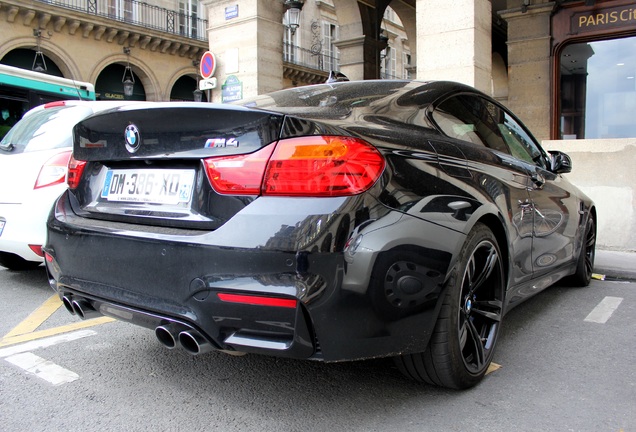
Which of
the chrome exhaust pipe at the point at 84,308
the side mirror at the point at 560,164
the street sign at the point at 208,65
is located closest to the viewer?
the chrome exhaust pipe at the point at 84,308

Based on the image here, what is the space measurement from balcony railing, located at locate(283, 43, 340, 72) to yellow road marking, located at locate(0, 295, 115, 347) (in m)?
25.6

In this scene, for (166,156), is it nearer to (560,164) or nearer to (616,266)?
(560,164)

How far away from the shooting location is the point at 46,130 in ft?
15.3

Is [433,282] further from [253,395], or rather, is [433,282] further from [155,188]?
[155,188]

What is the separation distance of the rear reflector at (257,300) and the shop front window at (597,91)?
38.3 feet

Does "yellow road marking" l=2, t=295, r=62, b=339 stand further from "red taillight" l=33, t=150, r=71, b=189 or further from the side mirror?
the side mirror

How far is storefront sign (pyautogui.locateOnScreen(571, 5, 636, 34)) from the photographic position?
10875mm

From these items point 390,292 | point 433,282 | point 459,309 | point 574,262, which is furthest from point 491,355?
point 574,262

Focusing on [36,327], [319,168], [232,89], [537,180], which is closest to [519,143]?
[537,180]

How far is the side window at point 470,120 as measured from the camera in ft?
9.17

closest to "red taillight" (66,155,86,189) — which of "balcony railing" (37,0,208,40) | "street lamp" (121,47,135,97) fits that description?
"balcony railing" (37,0,208,40)

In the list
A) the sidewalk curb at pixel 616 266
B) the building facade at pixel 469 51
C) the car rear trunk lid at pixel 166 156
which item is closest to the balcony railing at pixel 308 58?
the building facade at pixel 469 51

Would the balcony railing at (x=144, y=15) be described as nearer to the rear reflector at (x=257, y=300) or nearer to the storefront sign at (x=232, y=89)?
the storefront sign at (x=232, y=89)

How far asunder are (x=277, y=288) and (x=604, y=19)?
38.8 ft
